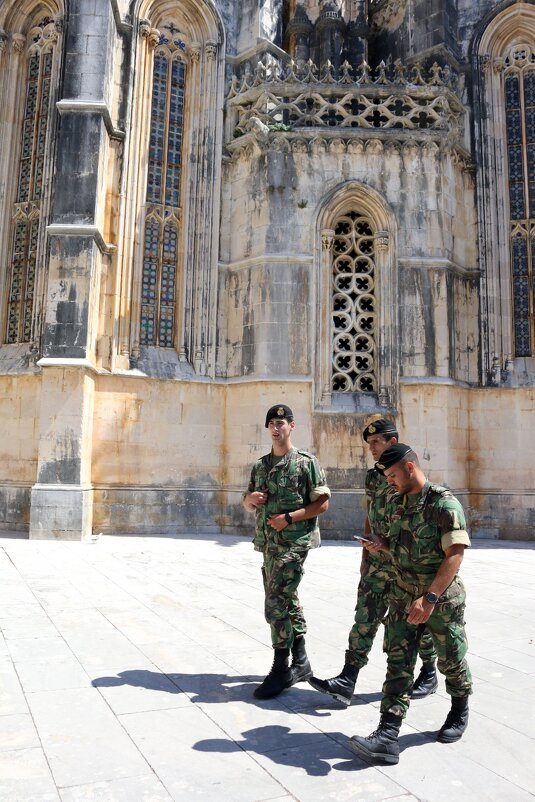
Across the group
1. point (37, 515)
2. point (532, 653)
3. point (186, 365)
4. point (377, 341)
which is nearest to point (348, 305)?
point (377, 341)

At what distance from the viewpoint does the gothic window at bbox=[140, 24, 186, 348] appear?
13484mm

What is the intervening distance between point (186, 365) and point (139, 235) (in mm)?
2914

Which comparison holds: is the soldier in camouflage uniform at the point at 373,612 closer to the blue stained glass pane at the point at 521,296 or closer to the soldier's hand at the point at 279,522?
the soldier's hand at the point at 279,522

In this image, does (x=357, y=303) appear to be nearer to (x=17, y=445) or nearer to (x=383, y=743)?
(x=17, y=445)

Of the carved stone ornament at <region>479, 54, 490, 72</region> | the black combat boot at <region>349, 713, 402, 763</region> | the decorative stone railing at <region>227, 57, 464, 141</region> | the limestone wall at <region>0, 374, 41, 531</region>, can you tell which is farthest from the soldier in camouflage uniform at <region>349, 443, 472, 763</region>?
the carved stone ornament at <region>479, 54, 490, 72</region>

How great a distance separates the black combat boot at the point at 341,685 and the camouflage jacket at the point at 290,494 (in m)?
0.81

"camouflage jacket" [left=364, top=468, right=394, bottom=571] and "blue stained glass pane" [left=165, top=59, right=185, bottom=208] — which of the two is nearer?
"camouflage jacket" [left=364, top=468, right=394, bottom=571]

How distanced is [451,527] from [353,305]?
34.4 feet

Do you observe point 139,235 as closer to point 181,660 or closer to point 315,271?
point 315,271

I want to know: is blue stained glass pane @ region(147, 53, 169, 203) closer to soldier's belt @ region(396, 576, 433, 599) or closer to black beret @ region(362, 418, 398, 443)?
black beret @ region(362, 418, 398, 443)

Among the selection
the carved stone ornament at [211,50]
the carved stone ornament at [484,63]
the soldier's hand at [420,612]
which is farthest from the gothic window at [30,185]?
the soldier's hand at [420,612]

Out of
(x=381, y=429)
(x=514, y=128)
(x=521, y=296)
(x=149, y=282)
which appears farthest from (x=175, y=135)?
(x=381, y=429)

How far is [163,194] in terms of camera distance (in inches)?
543

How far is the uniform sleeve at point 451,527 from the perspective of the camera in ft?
10.2
